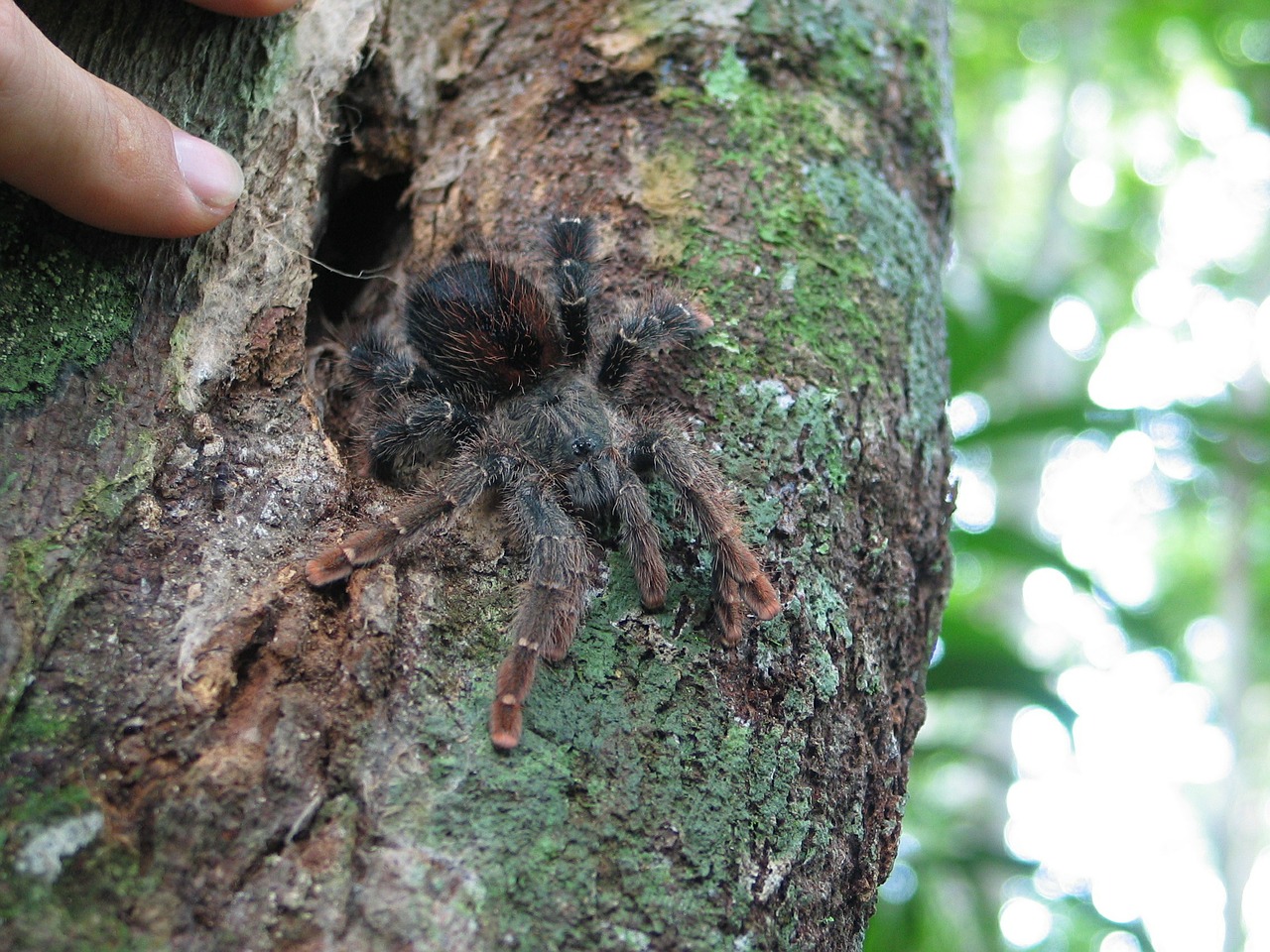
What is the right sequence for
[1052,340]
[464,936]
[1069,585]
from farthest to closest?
1. [1052,340]
2. [1069,585]
3. [464,936]

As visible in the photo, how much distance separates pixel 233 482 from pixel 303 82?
120cm

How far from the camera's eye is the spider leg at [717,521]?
2.15 m

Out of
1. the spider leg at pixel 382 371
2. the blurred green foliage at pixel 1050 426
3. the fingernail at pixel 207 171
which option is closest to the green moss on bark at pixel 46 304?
the fingernail at pixel 207 171

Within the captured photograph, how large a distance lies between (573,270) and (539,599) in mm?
1071

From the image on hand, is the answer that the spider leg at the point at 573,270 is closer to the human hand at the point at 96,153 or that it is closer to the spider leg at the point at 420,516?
the spider leg at the point at 420,516

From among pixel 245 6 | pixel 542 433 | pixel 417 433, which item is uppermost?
pixel 245 6

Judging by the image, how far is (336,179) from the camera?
10.00ft

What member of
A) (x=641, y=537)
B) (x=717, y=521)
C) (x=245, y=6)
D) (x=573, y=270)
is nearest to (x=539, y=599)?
(x=641, y=537)

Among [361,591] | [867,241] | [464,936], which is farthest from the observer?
[867,241]

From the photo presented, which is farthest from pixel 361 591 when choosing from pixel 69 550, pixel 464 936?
pixel 464 936

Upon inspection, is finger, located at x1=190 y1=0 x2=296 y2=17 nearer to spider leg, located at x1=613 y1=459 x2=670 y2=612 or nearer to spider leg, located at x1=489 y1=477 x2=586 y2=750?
spider leg, located at x1=489 y1=477 x2=586 y2=750

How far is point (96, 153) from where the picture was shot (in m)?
2.00

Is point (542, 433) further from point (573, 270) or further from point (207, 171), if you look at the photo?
point (207, 171)

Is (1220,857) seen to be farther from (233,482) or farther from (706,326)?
(233,482)
